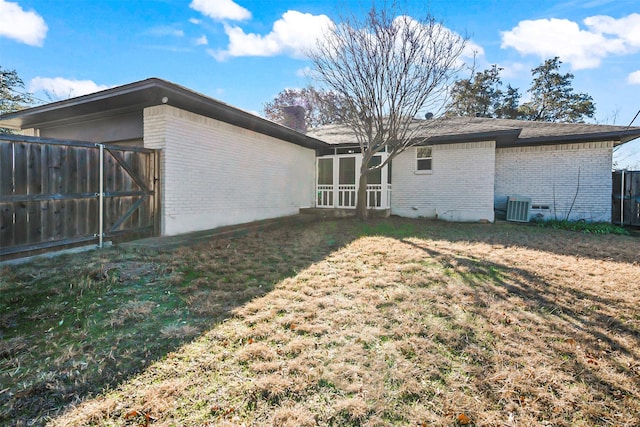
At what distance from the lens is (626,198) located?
9.52m

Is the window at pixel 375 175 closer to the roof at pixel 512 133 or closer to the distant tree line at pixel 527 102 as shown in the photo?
the roof at pixel 512 133

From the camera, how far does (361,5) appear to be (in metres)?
8.60

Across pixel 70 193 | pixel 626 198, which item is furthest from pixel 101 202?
pixel 626 198

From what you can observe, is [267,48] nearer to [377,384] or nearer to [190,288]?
[190,288]

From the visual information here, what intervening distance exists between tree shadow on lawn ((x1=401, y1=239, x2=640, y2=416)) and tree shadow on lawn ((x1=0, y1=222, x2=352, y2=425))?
259cm

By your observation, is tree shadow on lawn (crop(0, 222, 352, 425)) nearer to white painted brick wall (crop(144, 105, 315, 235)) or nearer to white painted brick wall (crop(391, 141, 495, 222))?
white painted brick wall (crop(144, 105, 315, 235))

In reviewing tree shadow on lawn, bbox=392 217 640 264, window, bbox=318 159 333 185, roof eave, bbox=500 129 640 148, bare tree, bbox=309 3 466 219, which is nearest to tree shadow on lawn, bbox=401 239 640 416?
tree shadow on lawn, bbox=392 217 640 264

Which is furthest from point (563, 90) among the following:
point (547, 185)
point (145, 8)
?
point (145, 8)

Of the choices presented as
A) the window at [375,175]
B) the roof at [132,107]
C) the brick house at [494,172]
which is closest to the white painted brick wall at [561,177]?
the brick house at [494,172]

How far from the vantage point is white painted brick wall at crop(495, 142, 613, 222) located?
32.6 feet

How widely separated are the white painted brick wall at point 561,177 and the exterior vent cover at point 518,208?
0.50 m

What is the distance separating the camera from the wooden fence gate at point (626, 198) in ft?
30.7

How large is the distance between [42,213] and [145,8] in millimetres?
5970

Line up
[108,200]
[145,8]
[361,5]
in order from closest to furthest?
1. [108,200]
2. [145,8]
3. [361,5]
